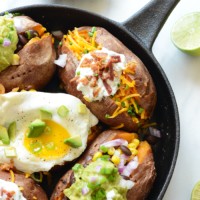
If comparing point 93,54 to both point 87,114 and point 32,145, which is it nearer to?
point 87,114

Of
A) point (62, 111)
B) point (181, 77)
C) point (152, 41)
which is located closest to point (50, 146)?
point (62, 111)

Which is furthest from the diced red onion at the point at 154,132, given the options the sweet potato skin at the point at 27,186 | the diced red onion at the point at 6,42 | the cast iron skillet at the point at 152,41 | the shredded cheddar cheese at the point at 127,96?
the diced red onion at the point at 6,42

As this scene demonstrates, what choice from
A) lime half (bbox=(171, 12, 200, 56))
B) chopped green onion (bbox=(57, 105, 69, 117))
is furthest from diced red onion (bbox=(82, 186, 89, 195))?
lime half (bbox=(171, 12, 200, 56))

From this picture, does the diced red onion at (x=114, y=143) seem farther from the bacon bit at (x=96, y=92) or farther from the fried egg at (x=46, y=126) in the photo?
the bacon bit at (x=96, y=92)

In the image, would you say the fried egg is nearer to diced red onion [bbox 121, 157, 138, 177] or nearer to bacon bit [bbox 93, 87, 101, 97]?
bacon bit [bbox 93, 87, 101, 97]

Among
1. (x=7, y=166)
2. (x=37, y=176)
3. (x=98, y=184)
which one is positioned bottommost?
(x=37, y=176)

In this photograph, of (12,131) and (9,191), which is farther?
(12,131)

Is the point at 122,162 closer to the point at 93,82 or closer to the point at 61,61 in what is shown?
the point at 93,82
